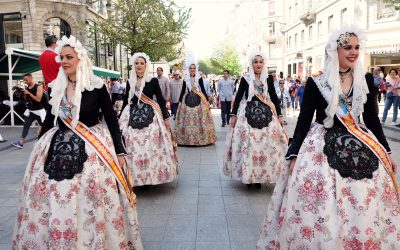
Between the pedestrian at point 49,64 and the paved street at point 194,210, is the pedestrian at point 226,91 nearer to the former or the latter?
the paved street at point 194,210

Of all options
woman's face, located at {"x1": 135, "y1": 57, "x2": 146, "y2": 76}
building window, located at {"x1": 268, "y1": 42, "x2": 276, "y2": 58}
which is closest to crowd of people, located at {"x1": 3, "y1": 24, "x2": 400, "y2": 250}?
woman's face, located at {"x1": 135, "y1": 57, "x2": 146, "y2": 76}

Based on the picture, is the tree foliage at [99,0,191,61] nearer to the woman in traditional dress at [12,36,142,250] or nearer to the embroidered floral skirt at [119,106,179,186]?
the embroidered floral skirt at [119,106,179,186]

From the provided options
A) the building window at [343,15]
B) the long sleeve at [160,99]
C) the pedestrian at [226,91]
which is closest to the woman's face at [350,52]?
the long sleeve at [160,99]

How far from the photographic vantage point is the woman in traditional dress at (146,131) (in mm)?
5492

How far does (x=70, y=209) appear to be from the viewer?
9.45 ft

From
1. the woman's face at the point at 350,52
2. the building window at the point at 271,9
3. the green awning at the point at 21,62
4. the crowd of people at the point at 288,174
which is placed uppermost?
the building window at the point at 271,9

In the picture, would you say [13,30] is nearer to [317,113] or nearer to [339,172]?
[317,113]

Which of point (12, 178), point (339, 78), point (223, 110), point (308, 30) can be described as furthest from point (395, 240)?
point (308, 30)

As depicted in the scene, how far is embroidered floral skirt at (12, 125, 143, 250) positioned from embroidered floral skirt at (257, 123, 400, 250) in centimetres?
131

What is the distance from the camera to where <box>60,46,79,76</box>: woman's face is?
315 cm

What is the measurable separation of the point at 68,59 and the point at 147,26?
18.9 m

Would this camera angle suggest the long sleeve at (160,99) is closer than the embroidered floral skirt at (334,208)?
No

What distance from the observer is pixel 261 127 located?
550 cm

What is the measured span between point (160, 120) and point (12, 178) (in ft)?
9.39
